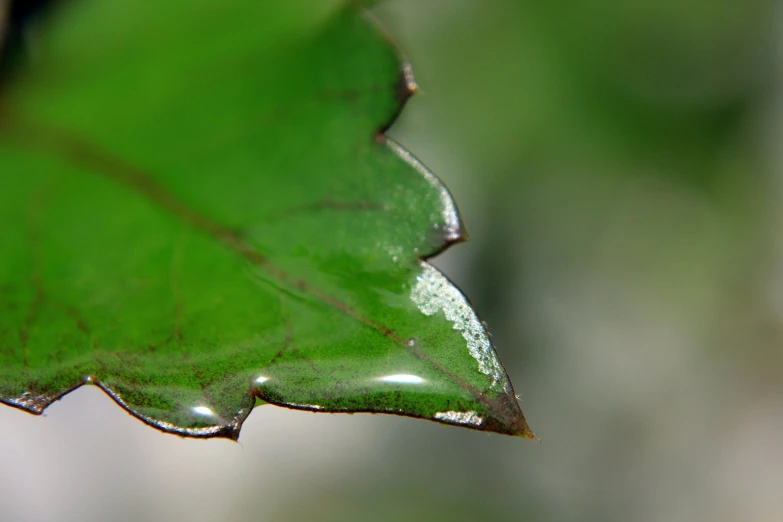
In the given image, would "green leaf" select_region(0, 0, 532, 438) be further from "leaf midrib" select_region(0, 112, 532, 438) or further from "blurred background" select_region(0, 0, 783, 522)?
"blurred background" select_region(0, 0, 783, 522)

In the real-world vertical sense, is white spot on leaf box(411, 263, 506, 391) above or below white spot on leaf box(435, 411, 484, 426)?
above

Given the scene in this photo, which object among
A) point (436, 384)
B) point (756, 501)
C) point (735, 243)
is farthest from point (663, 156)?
point (436, 384)

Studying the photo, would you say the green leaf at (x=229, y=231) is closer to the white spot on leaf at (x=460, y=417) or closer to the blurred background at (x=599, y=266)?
the white spot on leaf at (x=460, y=417)

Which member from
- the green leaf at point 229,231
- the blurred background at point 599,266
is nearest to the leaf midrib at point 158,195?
the green leaf at point 229,231

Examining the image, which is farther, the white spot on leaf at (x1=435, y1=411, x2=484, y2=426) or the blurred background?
the blurred background

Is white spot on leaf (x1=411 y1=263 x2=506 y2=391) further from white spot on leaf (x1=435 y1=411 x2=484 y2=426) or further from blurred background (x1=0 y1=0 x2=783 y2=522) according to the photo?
blurred background (x1=0 y1=0 x2=783 y2=522)

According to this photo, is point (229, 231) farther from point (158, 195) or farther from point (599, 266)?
point (599, 266)

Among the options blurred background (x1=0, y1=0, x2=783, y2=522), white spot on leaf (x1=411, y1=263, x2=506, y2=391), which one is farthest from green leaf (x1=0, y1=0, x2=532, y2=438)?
blurred background (x1=0, y1=0, x2=783, y2=522)
